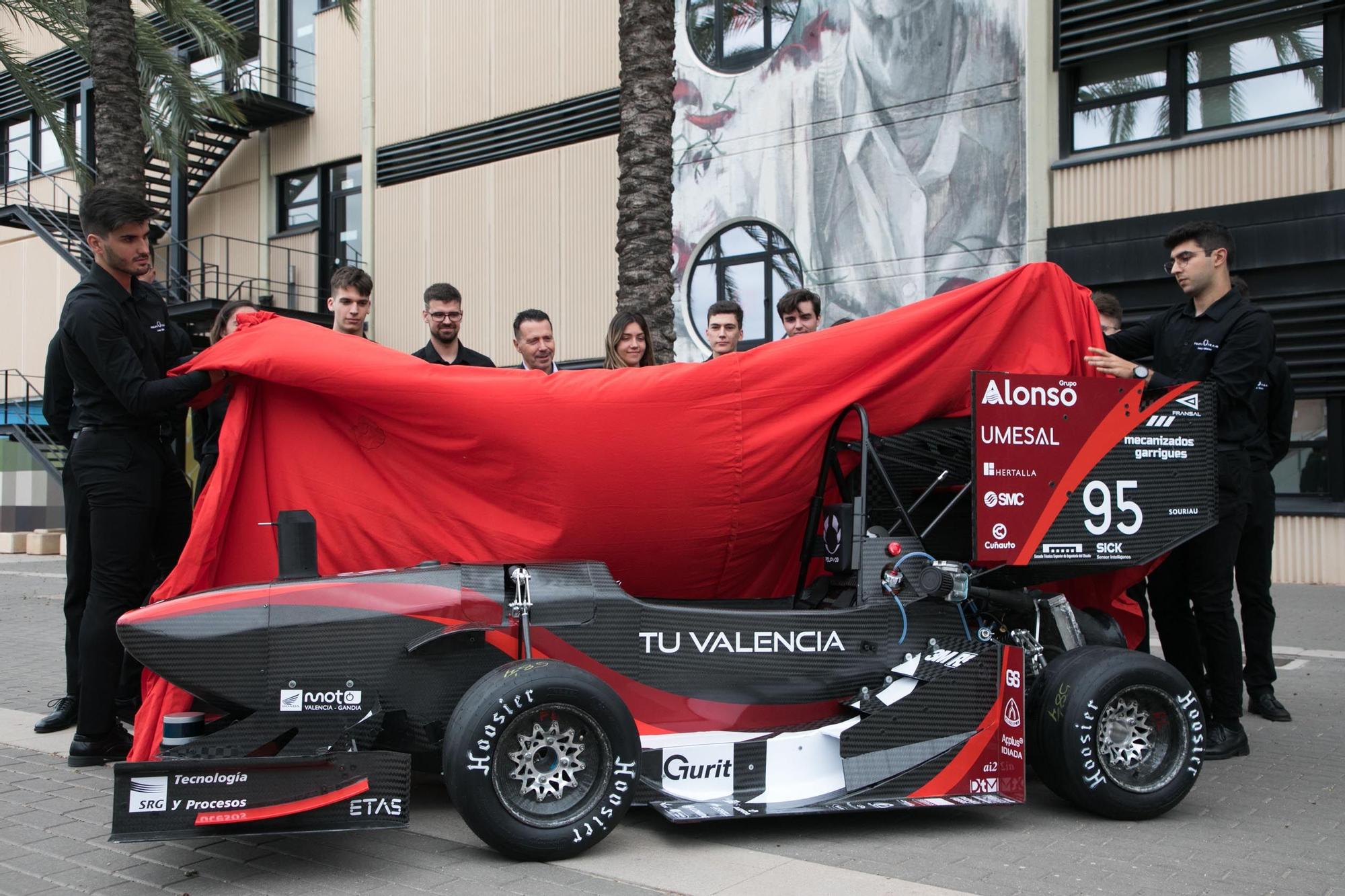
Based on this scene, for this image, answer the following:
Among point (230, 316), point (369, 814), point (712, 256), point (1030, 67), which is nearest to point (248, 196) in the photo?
point (712, 256)

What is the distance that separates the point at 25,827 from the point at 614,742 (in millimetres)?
2282

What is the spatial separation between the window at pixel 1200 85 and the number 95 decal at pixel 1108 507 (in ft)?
31.6

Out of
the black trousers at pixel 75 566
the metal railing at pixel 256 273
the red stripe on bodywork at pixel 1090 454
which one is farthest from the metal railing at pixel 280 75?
the red stripe on bodywork at pixel 1090 454

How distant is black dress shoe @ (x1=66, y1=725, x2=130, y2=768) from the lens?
5.14 metres

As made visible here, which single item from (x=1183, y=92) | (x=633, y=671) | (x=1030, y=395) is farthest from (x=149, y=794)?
(x=1183, y=92)

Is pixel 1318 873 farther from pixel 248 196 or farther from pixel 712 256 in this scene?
pixel 248 196

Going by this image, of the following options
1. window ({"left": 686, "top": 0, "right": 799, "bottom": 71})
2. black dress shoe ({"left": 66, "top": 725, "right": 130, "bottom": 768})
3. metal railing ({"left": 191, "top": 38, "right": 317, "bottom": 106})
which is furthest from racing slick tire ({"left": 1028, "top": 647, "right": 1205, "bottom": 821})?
metal railing ({"left": 191, "top": 38, "right": 317, "bottom": 106})

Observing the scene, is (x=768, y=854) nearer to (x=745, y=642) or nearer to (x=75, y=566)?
(x=745, y=642)

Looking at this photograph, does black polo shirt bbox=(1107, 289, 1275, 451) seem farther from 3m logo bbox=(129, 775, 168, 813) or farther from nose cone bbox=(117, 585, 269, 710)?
3m logo bbox=(129, 775, 168, 813)

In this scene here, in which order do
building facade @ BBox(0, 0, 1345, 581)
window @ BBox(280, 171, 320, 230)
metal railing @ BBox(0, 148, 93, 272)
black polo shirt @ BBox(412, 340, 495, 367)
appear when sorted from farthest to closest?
window @ BBox(280, 171, 320, 230)
metal railing @ BBox(0, 148, 93, 272)
building facade @ BBox(0, 0, 1345, 581)
black polo shirt @ BBox(412, 340, 495, 367)

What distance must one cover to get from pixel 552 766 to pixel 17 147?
28.5 meters

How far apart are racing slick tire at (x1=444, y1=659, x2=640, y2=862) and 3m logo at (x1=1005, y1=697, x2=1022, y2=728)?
4.89 ft

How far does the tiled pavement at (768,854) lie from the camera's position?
3.72m

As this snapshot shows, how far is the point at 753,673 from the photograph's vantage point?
4496 millimetres
